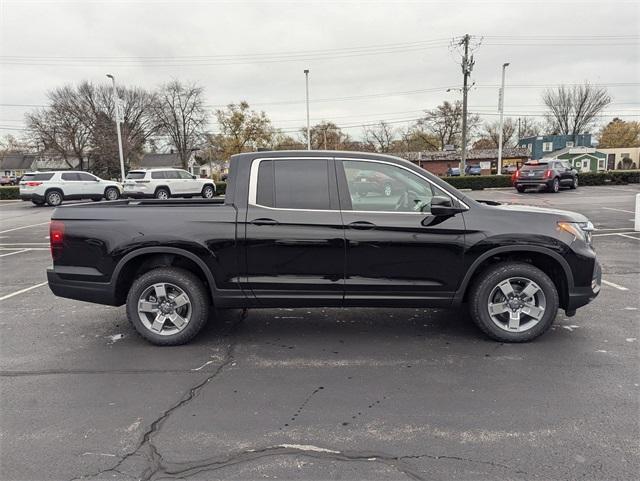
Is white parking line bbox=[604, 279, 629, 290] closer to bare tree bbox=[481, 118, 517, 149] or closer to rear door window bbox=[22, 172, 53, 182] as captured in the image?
rear door window bbox=[22, 172, 53, 182]

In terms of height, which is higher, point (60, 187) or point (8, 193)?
point (60, 187)

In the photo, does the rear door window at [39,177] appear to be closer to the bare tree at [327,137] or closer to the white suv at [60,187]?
the white suv at [60,187]

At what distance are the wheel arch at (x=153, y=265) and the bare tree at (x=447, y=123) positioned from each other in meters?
72.9

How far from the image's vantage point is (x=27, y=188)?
22281 mm

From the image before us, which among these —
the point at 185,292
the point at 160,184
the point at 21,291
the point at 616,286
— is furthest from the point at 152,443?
the point at 160,184

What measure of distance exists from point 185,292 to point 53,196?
73.2 ft

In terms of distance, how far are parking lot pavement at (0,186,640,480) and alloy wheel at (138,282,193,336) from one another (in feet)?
0.81

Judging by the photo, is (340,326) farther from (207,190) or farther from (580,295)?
(207,190)

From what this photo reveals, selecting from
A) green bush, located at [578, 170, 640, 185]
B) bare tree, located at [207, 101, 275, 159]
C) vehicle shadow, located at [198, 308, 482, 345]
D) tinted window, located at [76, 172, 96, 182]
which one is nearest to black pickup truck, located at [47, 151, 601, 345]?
vehicle shadow, located at [198, 308, 482, 345]

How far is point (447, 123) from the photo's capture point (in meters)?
75.6

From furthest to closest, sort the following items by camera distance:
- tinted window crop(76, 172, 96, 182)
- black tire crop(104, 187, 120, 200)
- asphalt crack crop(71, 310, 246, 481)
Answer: black tire crop(104, 187, 120, 200), tinted window crop(76, 172, 96, 182), asphalt crack crop(71, 310, 246, 481)

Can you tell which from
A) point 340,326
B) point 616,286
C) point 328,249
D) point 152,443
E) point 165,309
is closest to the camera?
point 152,443

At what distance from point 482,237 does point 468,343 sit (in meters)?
1.06

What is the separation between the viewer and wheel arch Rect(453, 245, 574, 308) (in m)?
4.24
